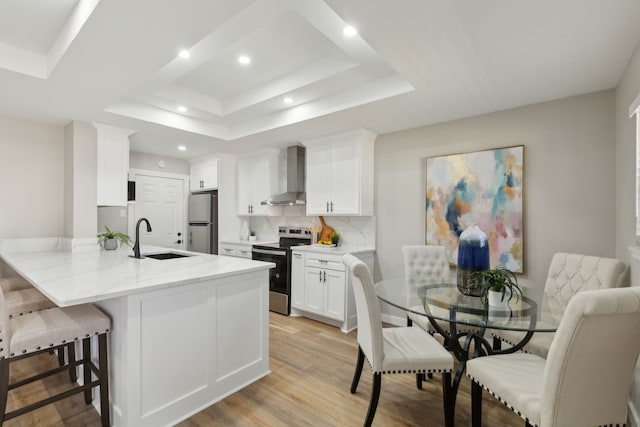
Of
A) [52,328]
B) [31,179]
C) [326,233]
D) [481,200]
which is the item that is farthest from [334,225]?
[31,179]

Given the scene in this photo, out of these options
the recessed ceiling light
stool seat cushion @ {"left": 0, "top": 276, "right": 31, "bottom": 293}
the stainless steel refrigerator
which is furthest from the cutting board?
stool seat cushion @ {"left": 0, "top": 276, "right": 31, "bottom": 293}

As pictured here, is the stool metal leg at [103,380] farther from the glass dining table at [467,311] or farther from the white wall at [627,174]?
the white wall at [627,174]

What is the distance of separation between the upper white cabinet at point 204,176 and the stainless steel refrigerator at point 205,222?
0.16 m

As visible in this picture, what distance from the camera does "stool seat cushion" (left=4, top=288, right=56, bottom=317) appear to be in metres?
2.18

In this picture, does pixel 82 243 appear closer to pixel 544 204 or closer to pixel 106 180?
pixel 106 180

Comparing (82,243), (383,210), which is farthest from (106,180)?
(383,210)

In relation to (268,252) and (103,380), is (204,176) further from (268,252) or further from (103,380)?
(103,380)

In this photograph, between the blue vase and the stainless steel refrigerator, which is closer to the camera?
the blue vase

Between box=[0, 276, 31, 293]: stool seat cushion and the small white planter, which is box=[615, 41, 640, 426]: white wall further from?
box=[0, 276, 31, 293]: stool seat cushion

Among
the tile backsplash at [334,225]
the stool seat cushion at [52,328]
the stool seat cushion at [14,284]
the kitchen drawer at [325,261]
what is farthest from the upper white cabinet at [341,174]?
the stool seat cushion at [14,284]

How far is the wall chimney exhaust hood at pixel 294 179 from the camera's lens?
451 centimetres

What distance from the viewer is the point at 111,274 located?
6.90 ft

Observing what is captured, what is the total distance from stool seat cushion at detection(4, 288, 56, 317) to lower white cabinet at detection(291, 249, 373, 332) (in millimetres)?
2435

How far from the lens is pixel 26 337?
5.46 feet
